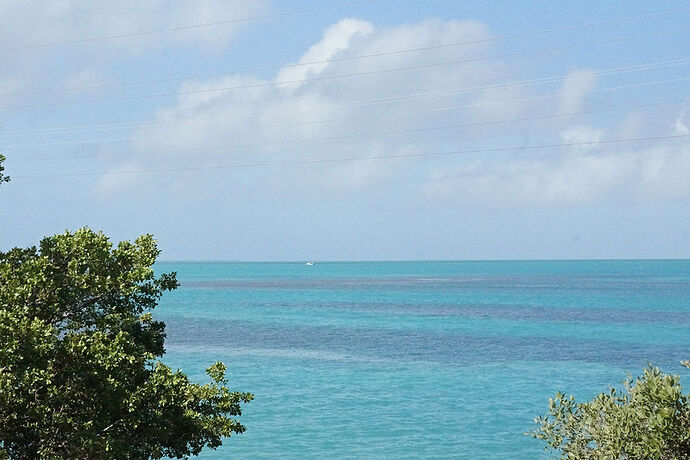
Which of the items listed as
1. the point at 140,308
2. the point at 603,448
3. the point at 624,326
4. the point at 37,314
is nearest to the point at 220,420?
the point at 140,308

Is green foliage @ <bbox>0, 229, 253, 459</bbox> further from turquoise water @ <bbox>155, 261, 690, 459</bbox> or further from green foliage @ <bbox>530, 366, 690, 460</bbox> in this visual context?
turquoise water @ <bbox>155, 261, 690, 459</bbox>

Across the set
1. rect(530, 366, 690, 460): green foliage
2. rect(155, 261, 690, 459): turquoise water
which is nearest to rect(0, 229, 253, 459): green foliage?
rect(530, 366, 690, 460): green foliage

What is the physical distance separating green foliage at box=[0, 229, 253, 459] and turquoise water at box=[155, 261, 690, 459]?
25486 millimetres

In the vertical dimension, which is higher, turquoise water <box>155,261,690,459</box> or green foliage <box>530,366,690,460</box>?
green foliage <box>530,366,690,460</box>

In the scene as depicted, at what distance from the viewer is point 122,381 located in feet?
58.2

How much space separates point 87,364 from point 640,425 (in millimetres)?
12289

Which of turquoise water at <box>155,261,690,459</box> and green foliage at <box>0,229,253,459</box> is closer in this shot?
green foliage at <box>0,229,253,459</box>

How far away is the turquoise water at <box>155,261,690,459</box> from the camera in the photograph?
4750 centimetres

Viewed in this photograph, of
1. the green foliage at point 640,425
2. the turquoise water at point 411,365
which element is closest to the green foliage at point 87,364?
the green foliage at point 640,425

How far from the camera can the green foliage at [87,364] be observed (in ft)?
54.1

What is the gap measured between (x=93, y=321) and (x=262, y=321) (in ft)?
342

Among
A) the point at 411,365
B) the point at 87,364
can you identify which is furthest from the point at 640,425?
the point at 411,365

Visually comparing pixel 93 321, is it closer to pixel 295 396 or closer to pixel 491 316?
pixel 295 396

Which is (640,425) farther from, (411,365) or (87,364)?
(411,365)
